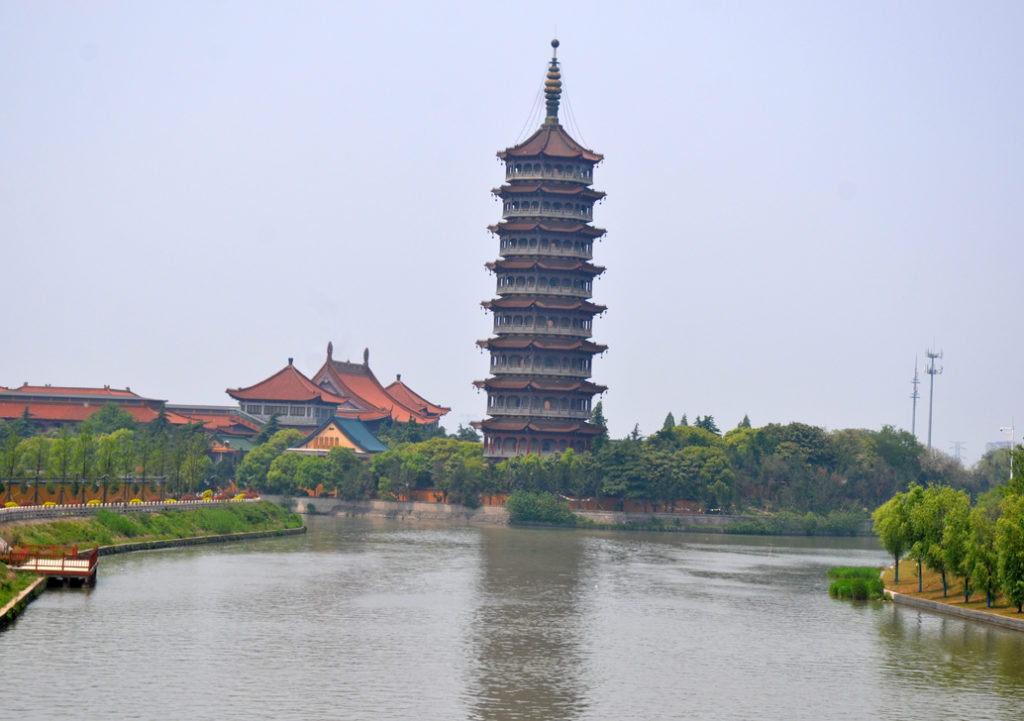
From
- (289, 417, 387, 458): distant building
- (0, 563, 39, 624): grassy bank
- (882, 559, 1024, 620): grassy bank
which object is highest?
(289, 417, 387, 458): distant building

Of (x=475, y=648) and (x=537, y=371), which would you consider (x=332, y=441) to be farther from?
(x=475, y=648)

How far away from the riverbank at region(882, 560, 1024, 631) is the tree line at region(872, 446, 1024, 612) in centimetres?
31

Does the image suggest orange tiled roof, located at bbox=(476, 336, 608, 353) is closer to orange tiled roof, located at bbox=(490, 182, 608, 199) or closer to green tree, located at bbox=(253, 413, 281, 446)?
orange tiled roof, located at bbox=(490, 182, 608, 199)

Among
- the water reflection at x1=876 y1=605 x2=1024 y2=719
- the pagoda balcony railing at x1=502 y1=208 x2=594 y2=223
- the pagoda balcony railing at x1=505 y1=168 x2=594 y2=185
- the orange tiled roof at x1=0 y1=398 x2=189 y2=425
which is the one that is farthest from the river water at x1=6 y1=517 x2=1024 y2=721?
the orange tiled roof at x1=0 y1=398 x2=189 y2=425

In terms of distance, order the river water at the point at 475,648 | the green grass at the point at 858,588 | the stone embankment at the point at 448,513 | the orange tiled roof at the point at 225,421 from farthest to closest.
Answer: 1. the orange tiled roof at the point at 225,421
2. the stone embankment at the point at 448,513
3. the green grass at the point at 858,588
4. the river water at the point at 475,648

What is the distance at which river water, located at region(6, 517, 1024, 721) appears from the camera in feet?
114

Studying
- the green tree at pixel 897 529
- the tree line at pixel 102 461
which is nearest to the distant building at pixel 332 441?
the tree line at pixel 102 461

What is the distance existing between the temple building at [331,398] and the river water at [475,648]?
241 ft

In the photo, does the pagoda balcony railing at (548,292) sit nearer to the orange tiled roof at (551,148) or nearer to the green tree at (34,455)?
the orange tiled roof at (551,148)

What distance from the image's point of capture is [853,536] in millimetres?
106062

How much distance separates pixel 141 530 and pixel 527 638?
30028 mm

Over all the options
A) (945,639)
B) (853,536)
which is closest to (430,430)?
(853,536)

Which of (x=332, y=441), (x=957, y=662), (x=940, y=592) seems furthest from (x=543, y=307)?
(x=957, y=662)

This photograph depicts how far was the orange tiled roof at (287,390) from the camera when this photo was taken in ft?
464
